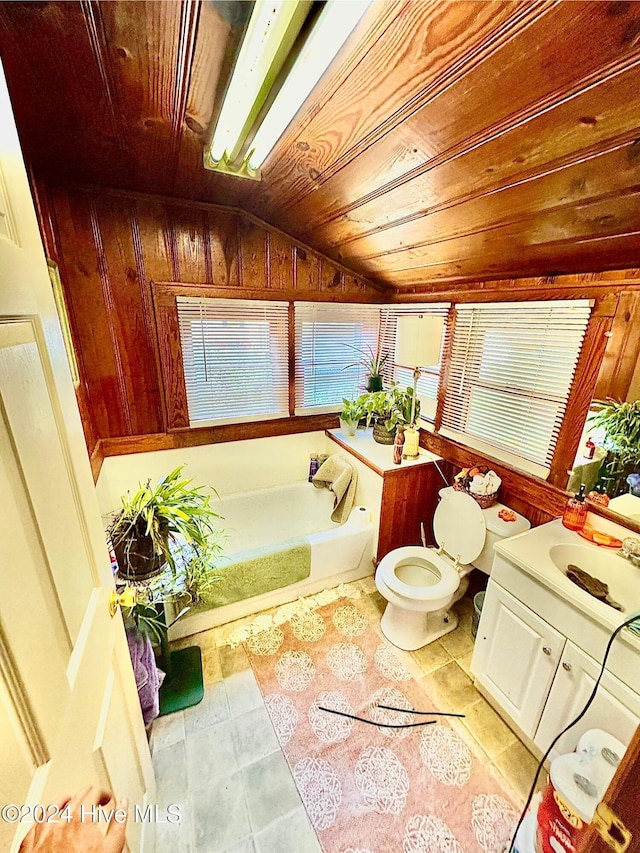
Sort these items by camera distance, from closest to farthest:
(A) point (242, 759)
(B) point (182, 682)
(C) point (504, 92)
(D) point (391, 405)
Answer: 1. (C) point (504, 92)
2. (A) point (242, 759)
3. (B) point (182, 682)
4. (D) point (391, 405)

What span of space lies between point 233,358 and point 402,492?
62.6 inches

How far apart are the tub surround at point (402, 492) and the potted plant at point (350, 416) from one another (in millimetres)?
276

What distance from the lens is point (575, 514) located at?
1.57m

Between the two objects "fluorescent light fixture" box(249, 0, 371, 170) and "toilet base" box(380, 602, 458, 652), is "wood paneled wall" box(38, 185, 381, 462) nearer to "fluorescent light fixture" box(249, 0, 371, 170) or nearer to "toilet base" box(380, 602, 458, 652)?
"fluorescent light fixture" box(249, 0, 371, 170)

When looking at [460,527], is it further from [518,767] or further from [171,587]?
[171,587]

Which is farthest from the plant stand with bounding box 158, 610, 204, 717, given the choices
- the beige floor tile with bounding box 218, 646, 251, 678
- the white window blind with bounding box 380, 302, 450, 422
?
the white window blind with bounding box 380, 302, 450, 422

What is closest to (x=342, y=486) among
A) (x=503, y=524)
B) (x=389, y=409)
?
(x=389, y=409)

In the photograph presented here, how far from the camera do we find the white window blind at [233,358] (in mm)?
2350

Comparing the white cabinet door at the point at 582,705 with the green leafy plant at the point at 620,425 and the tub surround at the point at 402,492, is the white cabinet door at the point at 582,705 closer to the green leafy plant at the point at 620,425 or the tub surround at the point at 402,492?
the green leafy plant at the point at 620,425

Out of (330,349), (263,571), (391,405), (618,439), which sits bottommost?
(263,571)

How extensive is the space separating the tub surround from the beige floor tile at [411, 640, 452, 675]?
0.58 m

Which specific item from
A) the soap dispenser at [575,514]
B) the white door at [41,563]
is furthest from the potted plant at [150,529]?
the soap dispenser at [575,514]

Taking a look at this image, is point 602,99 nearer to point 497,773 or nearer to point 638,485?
point 638,485

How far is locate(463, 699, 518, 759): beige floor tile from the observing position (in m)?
1.45
